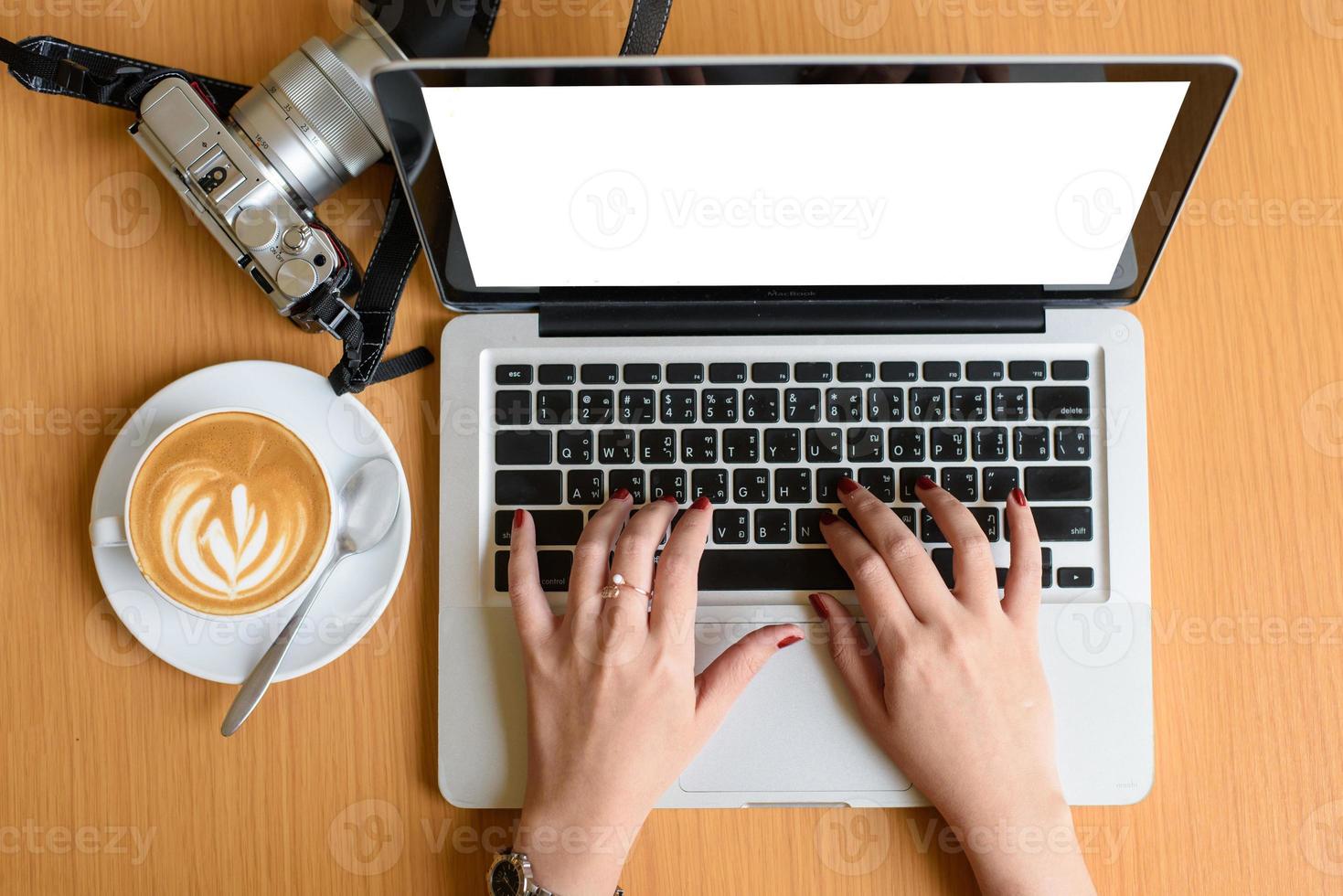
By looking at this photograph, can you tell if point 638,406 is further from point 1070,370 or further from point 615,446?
point 1070,370

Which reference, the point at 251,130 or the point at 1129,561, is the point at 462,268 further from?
the point at 1129,561

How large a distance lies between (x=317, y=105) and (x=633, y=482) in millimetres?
334

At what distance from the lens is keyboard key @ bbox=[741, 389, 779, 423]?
64cm

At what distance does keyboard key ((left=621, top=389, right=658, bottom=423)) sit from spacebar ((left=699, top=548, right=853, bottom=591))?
0.35 ft

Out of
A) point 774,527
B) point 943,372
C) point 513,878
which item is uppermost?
point 943,372

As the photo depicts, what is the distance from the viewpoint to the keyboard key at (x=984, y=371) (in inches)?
25.3

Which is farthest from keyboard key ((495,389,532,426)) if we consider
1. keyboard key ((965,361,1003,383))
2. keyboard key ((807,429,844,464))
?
keyboard key ((965,361,1003,383))

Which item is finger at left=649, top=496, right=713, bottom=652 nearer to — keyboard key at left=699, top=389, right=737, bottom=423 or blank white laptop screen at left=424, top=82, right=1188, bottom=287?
keyboard key at left=699, top=389, right=737, bottom=423

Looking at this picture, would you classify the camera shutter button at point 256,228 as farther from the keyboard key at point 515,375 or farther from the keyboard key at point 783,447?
the keyboard key at point 783,447

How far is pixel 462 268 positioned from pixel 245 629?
30 centimetres

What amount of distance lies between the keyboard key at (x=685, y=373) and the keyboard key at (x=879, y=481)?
5.3 inches

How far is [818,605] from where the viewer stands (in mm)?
625

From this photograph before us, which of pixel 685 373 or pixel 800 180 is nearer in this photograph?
pixel 800 180

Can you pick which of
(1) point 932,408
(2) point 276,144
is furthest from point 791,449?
(2) point 276,144
